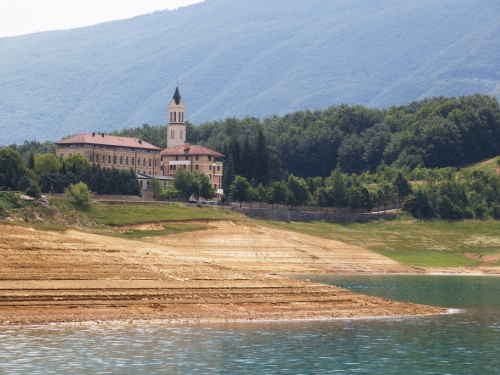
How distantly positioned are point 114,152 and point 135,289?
11191 cm

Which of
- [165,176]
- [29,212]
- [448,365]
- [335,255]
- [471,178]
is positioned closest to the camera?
[448,365]

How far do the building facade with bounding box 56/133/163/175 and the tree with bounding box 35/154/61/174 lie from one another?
11419 millimetres

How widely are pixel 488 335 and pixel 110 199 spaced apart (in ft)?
285

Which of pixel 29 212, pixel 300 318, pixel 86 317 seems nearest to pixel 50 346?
pixel 86 317

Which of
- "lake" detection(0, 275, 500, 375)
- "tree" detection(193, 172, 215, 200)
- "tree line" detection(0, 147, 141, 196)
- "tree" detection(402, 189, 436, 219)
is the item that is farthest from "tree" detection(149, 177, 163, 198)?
"lake" detection(0, 275, 500, 375)

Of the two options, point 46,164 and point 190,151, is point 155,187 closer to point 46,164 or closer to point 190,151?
point 46,164

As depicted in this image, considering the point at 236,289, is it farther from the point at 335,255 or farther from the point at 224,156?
the point at 224,156

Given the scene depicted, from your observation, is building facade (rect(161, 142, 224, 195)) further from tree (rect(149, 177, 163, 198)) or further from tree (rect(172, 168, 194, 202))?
tree (rect(149, 177, 163, 198))

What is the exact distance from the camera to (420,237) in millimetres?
145125

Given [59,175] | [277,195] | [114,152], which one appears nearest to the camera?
[59,175]

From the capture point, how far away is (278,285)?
67.2 m

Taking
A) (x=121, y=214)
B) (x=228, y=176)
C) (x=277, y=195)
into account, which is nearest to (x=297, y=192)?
(x=277, y=195)

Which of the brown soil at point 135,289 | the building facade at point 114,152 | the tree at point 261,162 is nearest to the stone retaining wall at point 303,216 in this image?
the building facade at point 114,152

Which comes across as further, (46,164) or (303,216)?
(303,216)
